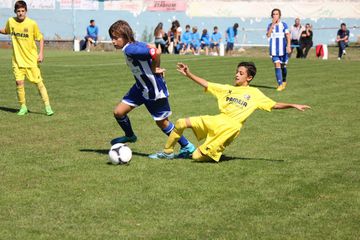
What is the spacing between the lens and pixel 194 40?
41.8 meters

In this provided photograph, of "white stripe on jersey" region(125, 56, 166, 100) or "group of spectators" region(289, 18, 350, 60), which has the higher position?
"white stripe on jersey" region(125, 56, 166, 100)

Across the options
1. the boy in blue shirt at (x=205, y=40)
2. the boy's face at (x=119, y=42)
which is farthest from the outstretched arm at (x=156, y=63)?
the boy in blue shirt at (x=205, y=40)

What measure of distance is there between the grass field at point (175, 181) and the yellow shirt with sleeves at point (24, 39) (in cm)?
103

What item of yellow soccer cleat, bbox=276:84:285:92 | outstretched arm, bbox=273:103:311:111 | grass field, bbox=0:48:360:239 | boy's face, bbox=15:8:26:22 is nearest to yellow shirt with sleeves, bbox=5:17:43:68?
boy's face, bbox=15:8:26:22

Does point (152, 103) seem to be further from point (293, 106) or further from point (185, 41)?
point (185, 41)

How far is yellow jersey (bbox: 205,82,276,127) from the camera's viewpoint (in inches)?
365

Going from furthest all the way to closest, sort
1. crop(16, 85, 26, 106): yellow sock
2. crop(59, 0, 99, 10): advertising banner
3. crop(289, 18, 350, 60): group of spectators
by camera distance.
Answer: crop(59, 0, 99, 10): advertising banner → crop(289, 18, 350, 60): group of spectators → crop(16, 85, 26, 106): yellow sock

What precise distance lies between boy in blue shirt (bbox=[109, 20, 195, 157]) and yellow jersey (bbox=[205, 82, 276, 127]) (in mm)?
718

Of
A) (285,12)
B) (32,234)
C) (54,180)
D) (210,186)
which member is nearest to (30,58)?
(54,180)

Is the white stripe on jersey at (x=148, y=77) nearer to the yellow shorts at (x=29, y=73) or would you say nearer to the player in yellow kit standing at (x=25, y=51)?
the player in yellow kit standing at (x=25, y=51)

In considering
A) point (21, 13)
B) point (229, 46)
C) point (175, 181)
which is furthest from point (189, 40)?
point (175, 181)

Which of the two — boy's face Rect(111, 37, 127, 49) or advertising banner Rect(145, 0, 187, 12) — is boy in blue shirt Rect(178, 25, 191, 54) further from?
boy's face Rect(111, 37, 127, 49)

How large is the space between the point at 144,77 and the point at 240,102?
4.24 ft

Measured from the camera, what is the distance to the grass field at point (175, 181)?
20.4 ft
